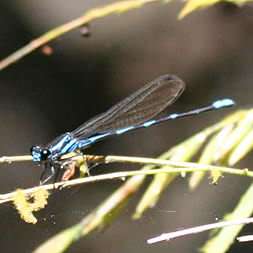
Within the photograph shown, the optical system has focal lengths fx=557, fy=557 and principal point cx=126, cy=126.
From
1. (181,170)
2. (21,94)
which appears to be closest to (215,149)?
(181,170)

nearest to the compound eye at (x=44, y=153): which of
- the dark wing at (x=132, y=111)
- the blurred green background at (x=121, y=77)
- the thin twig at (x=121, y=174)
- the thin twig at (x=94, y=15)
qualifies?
the dark wing at (x=132, y=111)

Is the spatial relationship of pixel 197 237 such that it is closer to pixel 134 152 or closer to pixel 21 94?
pixel 134 152

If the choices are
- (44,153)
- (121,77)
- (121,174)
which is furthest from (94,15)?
(121,77)

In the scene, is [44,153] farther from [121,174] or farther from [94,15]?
[121,174]

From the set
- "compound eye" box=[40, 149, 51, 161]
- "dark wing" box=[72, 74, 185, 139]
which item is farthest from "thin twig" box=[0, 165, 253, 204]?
"dark wing" box=[72, 74, 185, 139]

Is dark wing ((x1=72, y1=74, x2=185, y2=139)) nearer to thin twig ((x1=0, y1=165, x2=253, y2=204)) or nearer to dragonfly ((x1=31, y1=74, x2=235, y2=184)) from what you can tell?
dragonfly ((x1=31, y1=74, x2=235, y2=184))

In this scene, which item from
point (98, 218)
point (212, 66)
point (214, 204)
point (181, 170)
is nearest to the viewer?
point (181, 170)

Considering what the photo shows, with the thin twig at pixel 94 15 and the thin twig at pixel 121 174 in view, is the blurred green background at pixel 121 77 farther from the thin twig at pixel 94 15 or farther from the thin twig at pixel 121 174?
the thin twig at pixel 121 174
